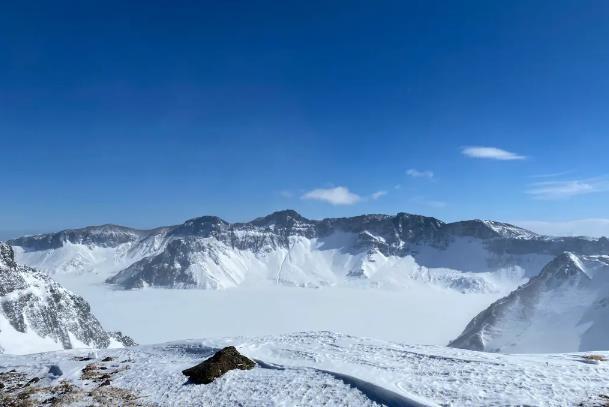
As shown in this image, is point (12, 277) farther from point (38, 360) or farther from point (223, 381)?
point (223, 381)

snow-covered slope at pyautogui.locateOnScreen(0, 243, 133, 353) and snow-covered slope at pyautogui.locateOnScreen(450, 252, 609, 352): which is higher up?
snow-covered slope at pyautogui.locateOnScreen(0, 243, 133, 353)

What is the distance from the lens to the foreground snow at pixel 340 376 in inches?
872

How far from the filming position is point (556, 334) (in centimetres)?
17275

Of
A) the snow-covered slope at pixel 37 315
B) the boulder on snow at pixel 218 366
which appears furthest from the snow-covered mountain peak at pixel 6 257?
the boulder on snow at pixel 218 366

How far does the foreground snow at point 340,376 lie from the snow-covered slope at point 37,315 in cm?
10264

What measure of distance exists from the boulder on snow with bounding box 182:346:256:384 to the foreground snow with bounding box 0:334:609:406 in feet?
1.80

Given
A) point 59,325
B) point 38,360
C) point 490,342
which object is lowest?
point 490,342

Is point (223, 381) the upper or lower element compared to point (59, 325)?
upper

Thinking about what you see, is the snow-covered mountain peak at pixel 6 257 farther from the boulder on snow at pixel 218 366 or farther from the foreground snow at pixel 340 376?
the boulder on snow at pixel 218 366

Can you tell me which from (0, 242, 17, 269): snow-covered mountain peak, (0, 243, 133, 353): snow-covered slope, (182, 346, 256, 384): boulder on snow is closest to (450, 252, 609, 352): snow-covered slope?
(0, 243, 133, 353): snow-covered slope

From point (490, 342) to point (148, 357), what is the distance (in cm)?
17705

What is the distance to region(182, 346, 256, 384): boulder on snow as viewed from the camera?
25.7 metres

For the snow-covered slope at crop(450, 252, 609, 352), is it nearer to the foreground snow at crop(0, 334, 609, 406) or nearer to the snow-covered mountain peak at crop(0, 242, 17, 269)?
the foreground snow at crop(0, 334, 609, 406)

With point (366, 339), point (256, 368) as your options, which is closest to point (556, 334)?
point (366, 339)
